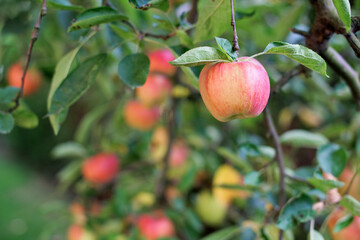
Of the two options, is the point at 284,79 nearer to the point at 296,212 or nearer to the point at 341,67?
the point at 341,67

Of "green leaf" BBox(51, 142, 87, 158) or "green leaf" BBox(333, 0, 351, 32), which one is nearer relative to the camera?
"green leaf" BBox(333, 0, 351, 32)

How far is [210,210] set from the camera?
1.06 metres

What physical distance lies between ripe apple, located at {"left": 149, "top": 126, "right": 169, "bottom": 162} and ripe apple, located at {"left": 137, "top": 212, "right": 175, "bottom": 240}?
0.23m

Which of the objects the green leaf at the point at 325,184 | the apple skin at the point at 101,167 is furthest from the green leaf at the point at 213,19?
the apple skin at the point at 101,167

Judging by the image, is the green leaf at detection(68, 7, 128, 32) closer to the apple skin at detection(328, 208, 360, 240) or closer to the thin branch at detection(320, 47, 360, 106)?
the thin branch at detection(320, 47, 360, 106)

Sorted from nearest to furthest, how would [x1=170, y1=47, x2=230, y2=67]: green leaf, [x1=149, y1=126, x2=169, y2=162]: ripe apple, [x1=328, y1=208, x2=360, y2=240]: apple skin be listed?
[x1=170, y1=47, x2=230, y2=67]: green leaf < [x1=328, y1=208, x2=360, y2=240]: apple skin < [x1=149, y1=126, x2=169, y2=162]: ripe apple

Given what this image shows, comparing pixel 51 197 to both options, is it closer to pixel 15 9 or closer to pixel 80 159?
pixel 80 159

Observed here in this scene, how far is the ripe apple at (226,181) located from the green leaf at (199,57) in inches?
25.6

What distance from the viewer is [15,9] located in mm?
773

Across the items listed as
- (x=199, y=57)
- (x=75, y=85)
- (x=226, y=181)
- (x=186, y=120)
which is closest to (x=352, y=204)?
(x=199, y=57)

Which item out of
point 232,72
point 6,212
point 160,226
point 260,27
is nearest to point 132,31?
point 232,72

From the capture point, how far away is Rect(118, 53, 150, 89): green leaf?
0.45 metres

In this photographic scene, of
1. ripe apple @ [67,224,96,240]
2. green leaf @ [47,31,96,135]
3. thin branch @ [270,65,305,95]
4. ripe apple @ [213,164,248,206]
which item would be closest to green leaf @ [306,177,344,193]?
thin branch @ [270,65,305,95]

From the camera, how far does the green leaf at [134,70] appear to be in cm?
45
